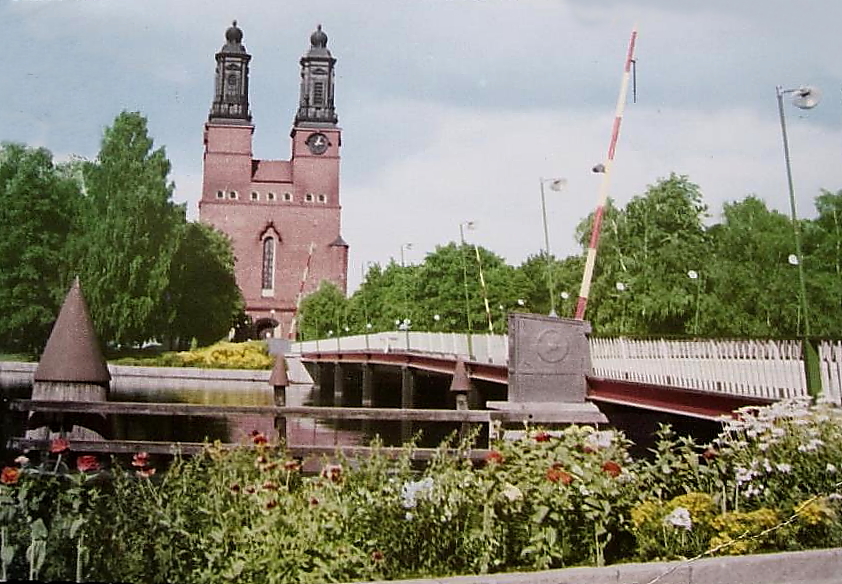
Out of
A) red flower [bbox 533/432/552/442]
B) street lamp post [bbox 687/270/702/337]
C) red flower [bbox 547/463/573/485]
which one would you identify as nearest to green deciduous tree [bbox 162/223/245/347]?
red flower [bbox 533/432/552/442]

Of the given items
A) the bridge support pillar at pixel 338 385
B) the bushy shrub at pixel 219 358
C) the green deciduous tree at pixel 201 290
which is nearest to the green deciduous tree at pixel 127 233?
the green deciduous tree at pixel 201 290

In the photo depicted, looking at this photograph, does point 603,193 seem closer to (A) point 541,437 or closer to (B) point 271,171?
(A) point 541,437

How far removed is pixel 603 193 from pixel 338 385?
2.69 meters

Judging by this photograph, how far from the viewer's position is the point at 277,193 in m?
5.88

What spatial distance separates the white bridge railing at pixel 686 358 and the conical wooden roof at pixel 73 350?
2.06 meters

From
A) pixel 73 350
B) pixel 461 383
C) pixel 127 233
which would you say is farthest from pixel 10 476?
pixel 461 383

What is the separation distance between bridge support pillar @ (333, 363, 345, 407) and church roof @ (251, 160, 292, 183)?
1.53 meters

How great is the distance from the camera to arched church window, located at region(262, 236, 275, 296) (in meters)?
5.22

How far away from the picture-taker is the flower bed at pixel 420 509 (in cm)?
382

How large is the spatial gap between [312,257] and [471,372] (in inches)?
56.2

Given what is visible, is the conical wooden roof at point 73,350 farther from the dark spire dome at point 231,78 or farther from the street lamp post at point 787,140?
the street lamp post at point 787,140

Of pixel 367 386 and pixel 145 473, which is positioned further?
pixel 367 386

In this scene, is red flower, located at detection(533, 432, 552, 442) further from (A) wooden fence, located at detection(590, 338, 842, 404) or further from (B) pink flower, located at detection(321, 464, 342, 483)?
(A) wooden fence, located at detection(590, 338, 842, 404)

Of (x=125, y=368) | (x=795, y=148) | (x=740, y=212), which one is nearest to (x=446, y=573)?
(x=125, y=368)
